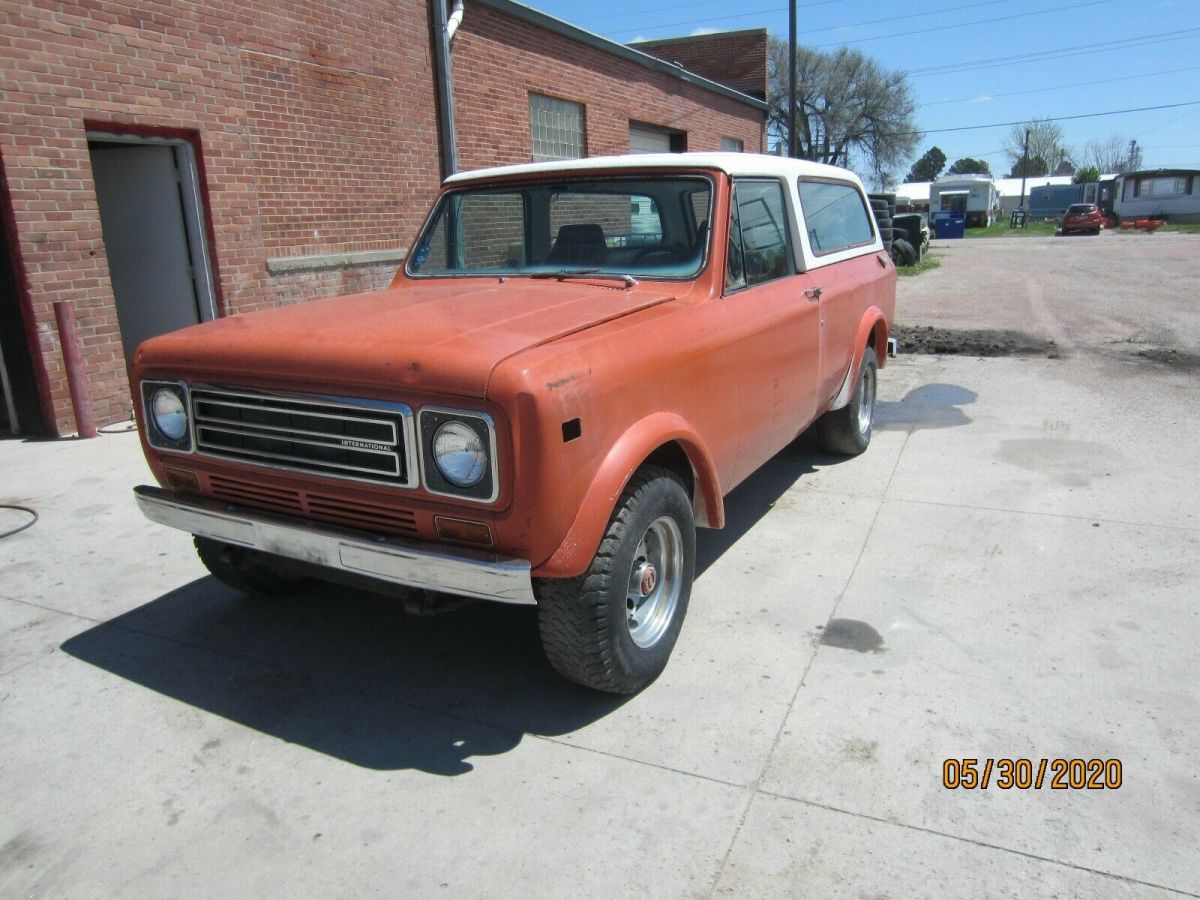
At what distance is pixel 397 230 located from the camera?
1018 cm

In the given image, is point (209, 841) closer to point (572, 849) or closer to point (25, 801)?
point (25, 801)

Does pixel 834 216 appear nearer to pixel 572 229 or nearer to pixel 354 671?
pixel 572 229

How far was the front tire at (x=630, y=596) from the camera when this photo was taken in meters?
2.86

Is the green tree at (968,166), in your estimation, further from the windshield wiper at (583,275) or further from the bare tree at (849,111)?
the windshield wiper at (583,275)

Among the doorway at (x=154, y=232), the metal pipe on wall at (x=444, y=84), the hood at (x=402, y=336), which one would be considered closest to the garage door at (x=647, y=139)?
the metal pipe on wall at (x=444, y=84)

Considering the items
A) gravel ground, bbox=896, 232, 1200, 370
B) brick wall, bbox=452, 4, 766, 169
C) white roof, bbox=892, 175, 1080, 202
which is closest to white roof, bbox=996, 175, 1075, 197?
white roof, bbox=892, 175, 1080, 202

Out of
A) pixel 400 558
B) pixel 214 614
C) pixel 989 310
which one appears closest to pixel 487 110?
pixel 989 310

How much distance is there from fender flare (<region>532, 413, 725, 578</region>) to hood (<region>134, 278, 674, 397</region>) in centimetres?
42

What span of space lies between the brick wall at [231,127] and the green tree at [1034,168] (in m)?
102

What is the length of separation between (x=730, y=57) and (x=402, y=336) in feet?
75.1

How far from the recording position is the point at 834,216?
18.5ft

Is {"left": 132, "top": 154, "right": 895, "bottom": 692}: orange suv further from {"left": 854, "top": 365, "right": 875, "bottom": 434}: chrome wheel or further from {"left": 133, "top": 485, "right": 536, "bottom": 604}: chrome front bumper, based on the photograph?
{"left": 854, "top": 365, "right": 875, "bottom": 434}: chrome wheel

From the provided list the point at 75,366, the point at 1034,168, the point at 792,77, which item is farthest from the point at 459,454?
the point at 1034,168
